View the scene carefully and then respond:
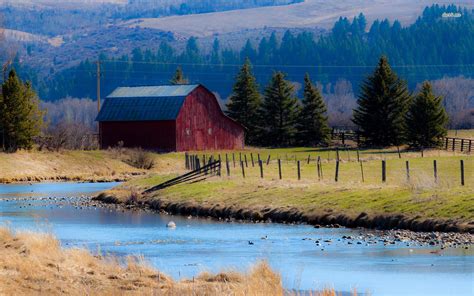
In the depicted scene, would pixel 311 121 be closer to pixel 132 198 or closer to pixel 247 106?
pixel 247 106

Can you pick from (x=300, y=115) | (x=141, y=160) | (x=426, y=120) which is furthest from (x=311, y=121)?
(x=141, y=160)

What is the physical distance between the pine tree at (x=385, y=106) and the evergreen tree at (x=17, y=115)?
1104 inches

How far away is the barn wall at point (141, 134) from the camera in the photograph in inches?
3514

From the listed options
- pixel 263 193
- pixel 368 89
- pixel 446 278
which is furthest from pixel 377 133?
pixel 446 278

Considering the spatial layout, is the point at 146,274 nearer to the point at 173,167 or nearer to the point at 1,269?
the point at 1,269

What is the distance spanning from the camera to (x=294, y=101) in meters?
98.5

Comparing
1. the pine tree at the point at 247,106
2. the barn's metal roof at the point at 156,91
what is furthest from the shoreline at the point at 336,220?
the pine tree at the point at 247,106

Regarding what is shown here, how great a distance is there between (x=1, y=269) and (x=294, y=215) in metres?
17.7

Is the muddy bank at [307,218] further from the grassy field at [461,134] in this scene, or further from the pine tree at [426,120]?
the grassy field at [461,134]

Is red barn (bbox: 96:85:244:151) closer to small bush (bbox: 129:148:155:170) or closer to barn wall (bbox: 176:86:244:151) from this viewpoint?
barn wall (bbox: 176:86:244:151)

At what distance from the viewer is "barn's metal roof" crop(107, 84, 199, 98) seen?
302 feet

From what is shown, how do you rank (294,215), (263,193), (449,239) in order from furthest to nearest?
(263,193)
(294,215)
(449,239)

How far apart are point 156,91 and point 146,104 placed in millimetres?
2505

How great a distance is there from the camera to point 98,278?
73.6 ft
